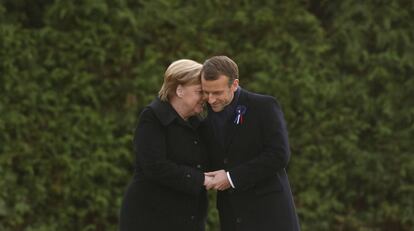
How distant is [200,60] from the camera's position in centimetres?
806

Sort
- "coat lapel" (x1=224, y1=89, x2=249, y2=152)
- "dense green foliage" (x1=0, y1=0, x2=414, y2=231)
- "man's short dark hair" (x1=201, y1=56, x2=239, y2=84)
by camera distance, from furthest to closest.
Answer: "dense green foliage" (x1=0, y1=0, x2=414, y2=231), "coat lapel" (x1=224, y1=89, x2=249, y2=152), "man's short dark hair" (x1=201, y1=56, x2=239, y2=84)

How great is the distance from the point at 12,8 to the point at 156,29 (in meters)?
1.23

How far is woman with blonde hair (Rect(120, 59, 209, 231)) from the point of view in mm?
5039

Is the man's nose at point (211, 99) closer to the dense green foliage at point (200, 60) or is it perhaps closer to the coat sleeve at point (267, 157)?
the coat sleeve at point (267, 157)

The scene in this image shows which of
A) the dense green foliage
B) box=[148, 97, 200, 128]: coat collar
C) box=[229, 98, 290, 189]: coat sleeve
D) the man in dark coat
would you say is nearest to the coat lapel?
the man in dark coat

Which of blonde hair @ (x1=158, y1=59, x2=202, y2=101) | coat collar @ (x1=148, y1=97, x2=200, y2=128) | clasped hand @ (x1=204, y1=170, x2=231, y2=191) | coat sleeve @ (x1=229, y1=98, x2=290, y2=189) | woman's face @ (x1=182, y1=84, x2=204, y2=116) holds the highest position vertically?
blonde hair @ (x1=158, y1=59, x2=202, y2=101)

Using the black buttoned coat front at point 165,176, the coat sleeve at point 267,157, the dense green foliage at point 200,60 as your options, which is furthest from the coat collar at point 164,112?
the dense green foliage at point 200,60

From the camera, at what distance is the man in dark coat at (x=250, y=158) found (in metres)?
4.96

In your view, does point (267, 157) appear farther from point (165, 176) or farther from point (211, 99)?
point (165, 176)

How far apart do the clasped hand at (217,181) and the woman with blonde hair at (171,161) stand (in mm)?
19

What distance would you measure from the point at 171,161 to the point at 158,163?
0.40ft

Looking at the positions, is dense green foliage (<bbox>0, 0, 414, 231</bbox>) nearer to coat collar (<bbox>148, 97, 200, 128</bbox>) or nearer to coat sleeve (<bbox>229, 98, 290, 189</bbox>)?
coat collar (<bbox>148, 97, 200, 128</bbox>)

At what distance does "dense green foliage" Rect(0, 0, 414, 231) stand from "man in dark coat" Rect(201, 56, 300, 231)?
2.85 m

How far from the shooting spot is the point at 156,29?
321 inches
